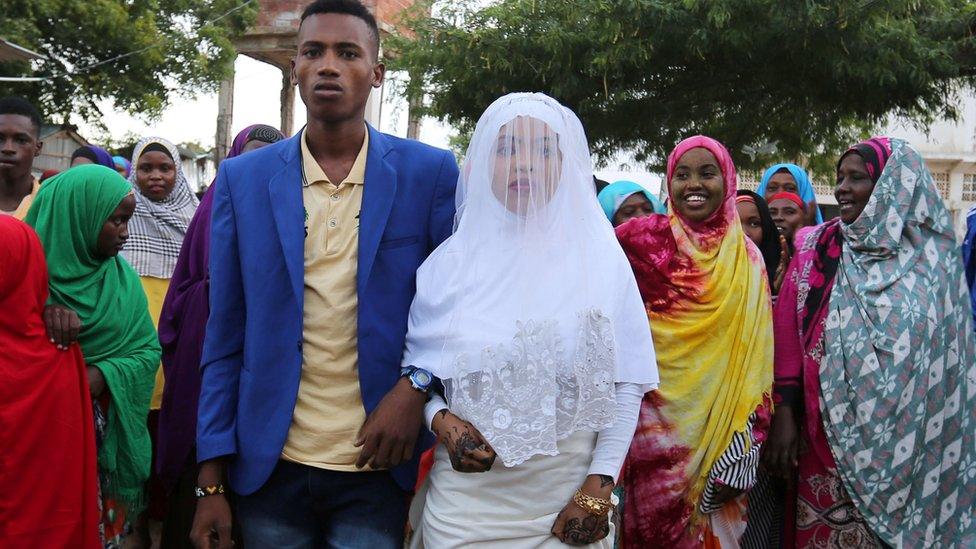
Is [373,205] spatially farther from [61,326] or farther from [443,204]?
[61,326]

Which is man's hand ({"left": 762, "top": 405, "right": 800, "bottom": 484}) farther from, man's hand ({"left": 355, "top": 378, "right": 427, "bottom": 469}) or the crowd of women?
man's hand ({"left": 355, "top": 378, "right": 427, "bottom": 469})

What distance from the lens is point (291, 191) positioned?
2447 millimetres

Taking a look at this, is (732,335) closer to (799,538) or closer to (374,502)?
(799,538)

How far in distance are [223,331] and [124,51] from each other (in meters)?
13.0

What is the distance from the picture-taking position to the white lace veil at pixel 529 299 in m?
2.43

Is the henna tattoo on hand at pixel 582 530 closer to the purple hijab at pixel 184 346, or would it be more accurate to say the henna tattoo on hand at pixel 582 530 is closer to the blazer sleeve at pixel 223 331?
the blazer sleeve at pixel 223 331

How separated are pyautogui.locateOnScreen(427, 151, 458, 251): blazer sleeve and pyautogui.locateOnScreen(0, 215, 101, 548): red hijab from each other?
1506 millimetres

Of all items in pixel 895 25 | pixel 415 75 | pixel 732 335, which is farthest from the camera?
pixel 415 75

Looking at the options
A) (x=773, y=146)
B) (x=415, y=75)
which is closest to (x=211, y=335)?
(x=415, y=75)

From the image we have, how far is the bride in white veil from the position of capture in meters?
2.42

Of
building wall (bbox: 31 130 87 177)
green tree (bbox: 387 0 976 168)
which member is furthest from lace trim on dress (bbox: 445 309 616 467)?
building wall (bbox: 31 130 87 177)

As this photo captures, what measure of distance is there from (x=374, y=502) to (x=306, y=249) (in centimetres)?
69

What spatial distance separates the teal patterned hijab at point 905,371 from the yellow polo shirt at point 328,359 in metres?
2.13

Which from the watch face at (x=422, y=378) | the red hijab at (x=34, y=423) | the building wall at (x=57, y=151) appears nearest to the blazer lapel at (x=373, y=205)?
the watch face at (x=422, y=378)
